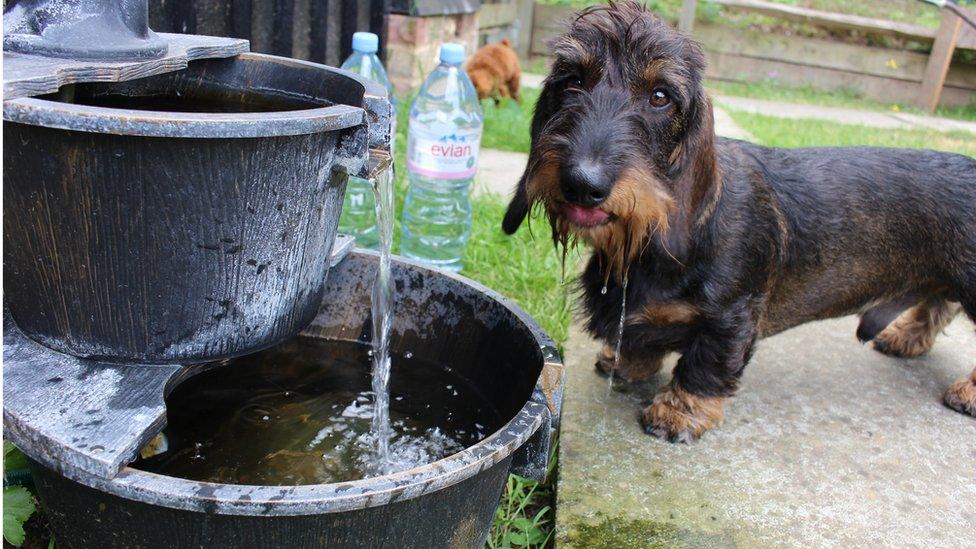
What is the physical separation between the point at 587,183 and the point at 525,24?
11719 mm

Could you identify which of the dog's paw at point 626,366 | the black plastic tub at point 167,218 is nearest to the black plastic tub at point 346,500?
the black plastic tub at point 167,218

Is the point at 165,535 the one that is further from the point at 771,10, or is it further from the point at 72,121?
the point at 771,10

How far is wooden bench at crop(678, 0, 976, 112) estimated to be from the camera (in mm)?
11727

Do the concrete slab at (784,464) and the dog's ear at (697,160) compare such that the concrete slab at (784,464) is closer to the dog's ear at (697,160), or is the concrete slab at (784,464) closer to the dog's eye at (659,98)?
the dog's ear at (697,160)

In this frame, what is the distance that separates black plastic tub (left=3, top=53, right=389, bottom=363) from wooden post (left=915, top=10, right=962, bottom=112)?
40.6 ft

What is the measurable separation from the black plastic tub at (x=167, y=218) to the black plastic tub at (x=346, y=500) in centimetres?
22

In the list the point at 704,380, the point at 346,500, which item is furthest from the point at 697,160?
the point at 346,500

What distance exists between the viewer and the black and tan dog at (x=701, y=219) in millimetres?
2395

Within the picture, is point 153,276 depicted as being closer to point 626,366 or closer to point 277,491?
point 277,491

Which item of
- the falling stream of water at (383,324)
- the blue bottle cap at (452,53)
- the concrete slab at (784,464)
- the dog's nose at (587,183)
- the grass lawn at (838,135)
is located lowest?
the concrete slab at (784,464)

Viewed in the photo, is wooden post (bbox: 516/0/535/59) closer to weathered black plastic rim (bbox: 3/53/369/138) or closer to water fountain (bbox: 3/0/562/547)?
water fountain (bbox: 3/0/562/547)

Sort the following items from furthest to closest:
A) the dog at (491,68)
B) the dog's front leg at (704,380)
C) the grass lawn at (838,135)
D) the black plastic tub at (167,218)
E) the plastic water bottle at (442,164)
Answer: the grass lawn at (838,135), the dog at (491,68), the plastic water bottle at (442,164), the dog's front leg at (704,380), the black plastic tub at (167,218)

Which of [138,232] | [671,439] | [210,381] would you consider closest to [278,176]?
[138,232]

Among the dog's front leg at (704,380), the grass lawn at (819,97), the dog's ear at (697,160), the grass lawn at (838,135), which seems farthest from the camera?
the grass lawn at (819,97)
